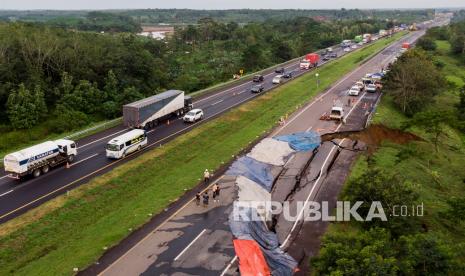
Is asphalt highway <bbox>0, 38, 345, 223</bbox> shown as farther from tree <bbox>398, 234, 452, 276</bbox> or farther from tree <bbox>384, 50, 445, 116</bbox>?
tree <bbox>398, 234, 452, 276</bbox>

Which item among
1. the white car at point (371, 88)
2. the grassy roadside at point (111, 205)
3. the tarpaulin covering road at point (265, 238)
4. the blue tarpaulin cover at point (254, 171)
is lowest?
the grassy roadside at point (111, 205)

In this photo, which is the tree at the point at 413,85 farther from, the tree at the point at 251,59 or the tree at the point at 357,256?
the tree at the point at 357,256

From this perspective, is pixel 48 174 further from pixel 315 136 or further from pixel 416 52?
pixel 416 52

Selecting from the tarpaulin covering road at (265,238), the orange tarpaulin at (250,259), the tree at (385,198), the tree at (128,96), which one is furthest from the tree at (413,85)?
the orange tarpaulin at (250,259)

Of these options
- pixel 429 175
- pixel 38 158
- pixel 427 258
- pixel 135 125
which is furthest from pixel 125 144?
pixel 429 175

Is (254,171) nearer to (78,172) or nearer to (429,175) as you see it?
(78,172)

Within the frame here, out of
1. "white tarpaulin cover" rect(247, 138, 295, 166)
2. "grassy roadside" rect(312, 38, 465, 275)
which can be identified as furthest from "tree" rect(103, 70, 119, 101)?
"grassy roadside" rect(312, 38, 465, 275)
